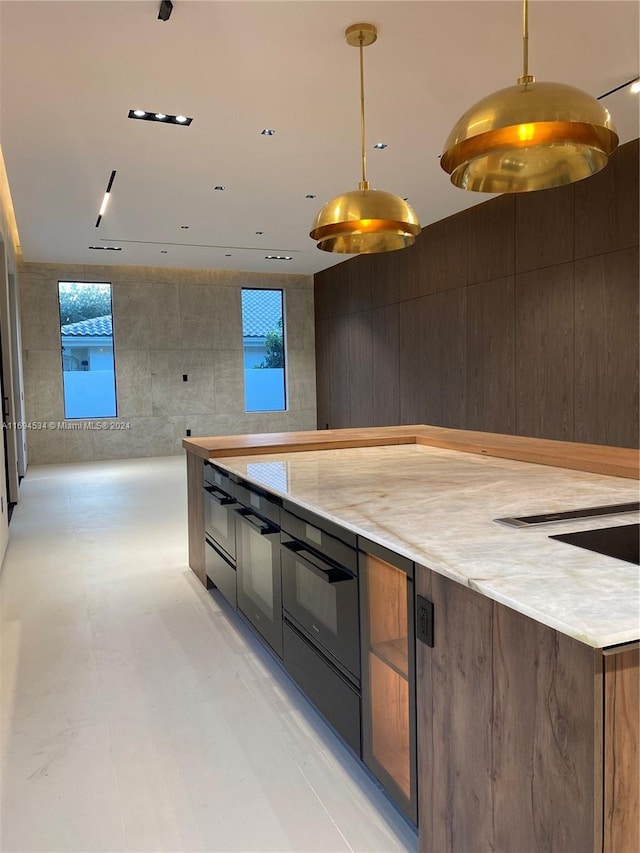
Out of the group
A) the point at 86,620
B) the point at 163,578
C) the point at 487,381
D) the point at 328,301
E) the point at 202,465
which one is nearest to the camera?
the point at 86,620

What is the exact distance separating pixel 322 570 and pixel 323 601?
0.12 meters

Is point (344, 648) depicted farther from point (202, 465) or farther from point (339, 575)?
point (202, 465)

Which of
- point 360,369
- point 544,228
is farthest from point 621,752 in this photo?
point 360,369

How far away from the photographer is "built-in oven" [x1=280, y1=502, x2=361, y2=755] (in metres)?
1.95

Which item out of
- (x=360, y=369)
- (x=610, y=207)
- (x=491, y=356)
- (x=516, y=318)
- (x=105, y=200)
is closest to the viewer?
(x=610, y=207)

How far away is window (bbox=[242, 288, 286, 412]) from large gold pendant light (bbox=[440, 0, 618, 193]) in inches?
382

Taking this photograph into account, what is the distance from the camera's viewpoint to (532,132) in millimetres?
1826

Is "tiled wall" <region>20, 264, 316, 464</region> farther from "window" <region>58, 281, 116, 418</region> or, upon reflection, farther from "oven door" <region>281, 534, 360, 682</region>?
"oven door" <region>281, 534, 360, 682</region>

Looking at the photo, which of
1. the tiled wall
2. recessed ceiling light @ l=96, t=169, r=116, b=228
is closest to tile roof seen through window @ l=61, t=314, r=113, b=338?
the tiled wall

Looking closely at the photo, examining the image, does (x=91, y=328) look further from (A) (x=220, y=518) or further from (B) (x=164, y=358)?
(A) (x=220, y=518)

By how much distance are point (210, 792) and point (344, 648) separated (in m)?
0.64

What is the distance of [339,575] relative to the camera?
1982 mm

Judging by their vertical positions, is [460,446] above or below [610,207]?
→ below

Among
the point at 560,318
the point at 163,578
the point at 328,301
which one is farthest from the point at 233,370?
the point at 163,578
